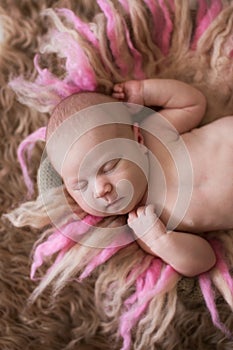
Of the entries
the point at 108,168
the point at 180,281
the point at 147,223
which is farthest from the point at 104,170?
the point at 180,281

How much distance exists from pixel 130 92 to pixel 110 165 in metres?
0.16

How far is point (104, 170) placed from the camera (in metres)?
1.04

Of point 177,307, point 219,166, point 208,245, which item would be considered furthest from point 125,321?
point 219,166

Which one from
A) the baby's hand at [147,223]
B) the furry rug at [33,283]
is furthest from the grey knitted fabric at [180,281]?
the baby's hand at [147,223]

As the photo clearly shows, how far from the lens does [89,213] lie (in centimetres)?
110

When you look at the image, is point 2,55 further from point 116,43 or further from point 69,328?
point 69,328

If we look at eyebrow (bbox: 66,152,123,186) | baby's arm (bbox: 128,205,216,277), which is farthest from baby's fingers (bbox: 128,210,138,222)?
eyebrow (bbox: 66,152,123,186)

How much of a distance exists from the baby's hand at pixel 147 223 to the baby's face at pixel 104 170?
3 cm

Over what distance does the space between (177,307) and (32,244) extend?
30 cm

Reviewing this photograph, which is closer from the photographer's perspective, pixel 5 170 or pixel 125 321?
pixel 125 321

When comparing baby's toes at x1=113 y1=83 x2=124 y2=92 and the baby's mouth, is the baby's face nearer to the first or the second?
the baby's mouth

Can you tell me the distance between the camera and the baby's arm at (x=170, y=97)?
111 centimetres

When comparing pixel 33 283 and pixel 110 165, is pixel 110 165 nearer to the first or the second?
pixel 110 165

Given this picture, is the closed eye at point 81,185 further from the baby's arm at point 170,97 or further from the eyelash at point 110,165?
the baby's arm at point 170,97
